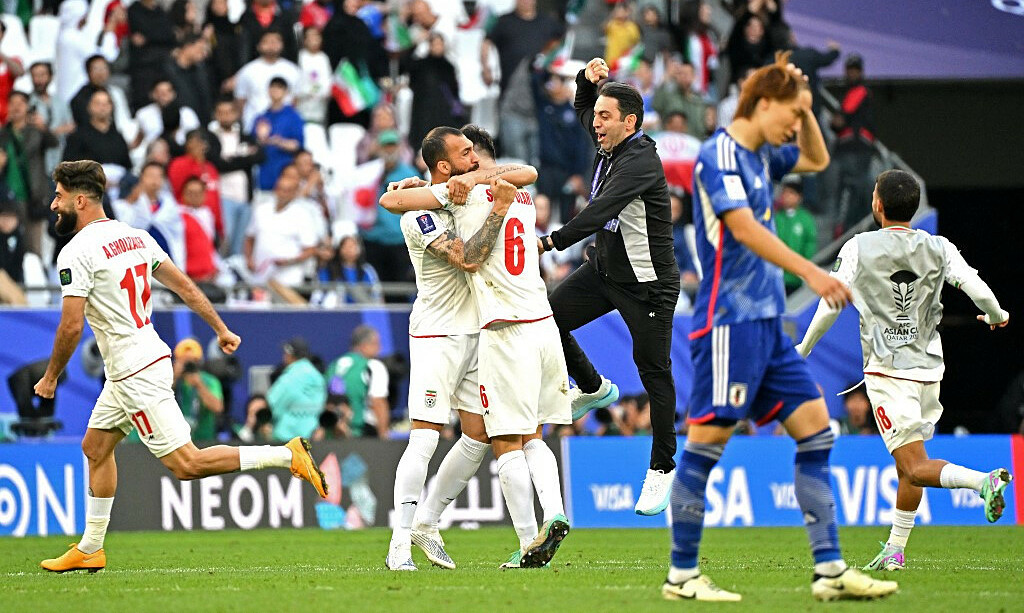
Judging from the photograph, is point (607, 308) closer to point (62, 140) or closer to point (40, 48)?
point (62, 140)

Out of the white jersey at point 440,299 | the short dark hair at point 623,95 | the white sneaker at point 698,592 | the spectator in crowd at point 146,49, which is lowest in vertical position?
the white sneaker at point 698,592

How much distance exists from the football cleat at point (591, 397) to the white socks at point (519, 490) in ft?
4.28

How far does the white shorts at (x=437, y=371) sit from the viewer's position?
9.97 m

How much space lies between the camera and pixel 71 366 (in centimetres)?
1727

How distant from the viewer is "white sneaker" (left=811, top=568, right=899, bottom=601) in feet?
25.2

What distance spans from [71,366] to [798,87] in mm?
11599

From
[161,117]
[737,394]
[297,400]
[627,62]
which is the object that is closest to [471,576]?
[737,394]

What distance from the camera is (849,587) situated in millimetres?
7695

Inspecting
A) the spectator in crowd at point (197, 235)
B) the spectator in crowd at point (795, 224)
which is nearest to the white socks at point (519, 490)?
the spectator in crowd at point (197, 235)

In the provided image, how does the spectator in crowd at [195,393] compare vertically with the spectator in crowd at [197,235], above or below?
below

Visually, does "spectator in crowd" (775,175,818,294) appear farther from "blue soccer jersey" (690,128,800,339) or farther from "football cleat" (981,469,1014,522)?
"blue soccer jersey" (690,128,800,339)

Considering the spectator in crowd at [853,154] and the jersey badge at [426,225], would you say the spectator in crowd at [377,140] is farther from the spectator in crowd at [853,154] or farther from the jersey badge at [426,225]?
the jersey badge at [426,225]

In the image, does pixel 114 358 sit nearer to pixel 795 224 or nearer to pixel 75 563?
pixel 75 563

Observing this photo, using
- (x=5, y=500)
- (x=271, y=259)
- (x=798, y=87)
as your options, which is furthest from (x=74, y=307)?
(x=271, y=259)
